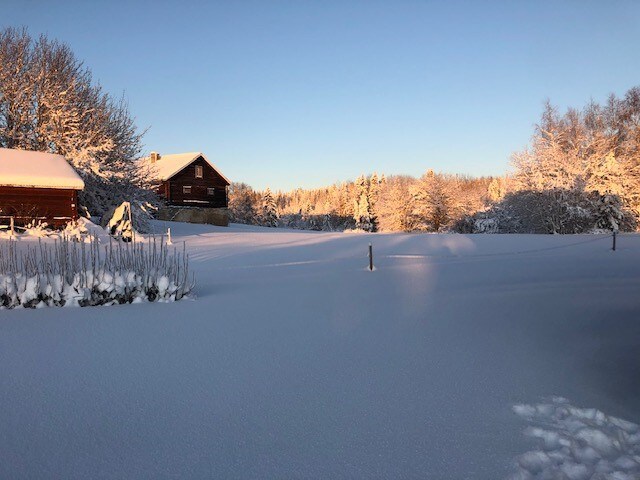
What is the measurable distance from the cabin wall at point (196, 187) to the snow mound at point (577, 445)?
142 feet

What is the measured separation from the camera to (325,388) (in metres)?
4.62

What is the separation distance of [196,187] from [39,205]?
78.9 feet

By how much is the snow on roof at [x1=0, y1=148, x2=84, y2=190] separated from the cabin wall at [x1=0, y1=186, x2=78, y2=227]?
600mm

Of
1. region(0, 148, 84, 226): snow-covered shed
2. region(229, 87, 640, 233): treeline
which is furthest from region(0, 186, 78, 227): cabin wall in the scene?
region(229, 87, 640, 233): treeline

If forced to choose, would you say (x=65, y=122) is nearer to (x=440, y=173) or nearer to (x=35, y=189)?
(x=35, y=189)

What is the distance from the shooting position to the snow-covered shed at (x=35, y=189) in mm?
20531

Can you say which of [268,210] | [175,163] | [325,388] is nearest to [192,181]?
[175,163]

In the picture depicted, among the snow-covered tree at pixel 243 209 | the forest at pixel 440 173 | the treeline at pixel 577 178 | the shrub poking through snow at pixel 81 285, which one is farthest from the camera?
the snow-covered tree at pixel 243 209

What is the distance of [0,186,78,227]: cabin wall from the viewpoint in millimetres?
20859

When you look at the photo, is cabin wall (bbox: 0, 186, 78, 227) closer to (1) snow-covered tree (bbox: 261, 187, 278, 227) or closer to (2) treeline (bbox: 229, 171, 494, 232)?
(2) treeline (bbox: 229, 171, 494, 232)

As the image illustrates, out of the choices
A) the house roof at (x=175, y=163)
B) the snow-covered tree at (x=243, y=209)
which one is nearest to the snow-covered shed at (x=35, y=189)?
the house roof at (x=175, y=163)

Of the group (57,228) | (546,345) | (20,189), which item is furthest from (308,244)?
(546,345)

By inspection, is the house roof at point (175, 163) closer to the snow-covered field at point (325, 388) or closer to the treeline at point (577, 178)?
the treeline at point (577, 178)

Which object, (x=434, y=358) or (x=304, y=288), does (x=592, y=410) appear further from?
(x=304, y=288)
